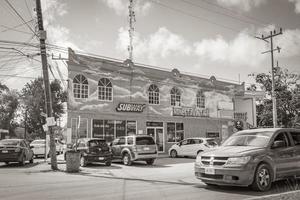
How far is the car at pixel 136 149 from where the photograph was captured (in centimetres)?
1977

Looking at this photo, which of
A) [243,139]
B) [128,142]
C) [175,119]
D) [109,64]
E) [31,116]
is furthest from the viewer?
[31,116]

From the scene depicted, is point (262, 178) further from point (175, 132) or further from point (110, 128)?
point (175, 132)

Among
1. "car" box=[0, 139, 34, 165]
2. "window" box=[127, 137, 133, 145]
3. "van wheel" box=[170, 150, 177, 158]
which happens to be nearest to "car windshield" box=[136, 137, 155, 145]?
"window" box=[127, 137, 133, 145]

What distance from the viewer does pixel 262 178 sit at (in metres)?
9.59

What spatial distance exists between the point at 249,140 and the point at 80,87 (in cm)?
1758

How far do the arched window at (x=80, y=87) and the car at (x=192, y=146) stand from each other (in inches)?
319

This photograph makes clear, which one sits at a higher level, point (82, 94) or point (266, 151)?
point (82, 94)

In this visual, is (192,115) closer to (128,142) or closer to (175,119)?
(175,119)

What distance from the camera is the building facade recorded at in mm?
25812

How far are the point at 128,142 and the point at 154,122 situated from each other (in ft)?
32.2

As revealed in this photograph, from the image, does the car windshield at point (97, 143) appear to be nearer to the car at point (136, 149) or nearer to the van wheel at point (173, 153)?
the car at point (136, 149)

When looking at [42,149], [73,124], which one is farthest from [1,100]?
[73,124]

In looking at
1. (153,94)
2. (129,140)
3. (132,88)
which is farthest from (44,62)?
(153,94)

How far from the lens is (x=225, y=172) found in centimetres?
926
